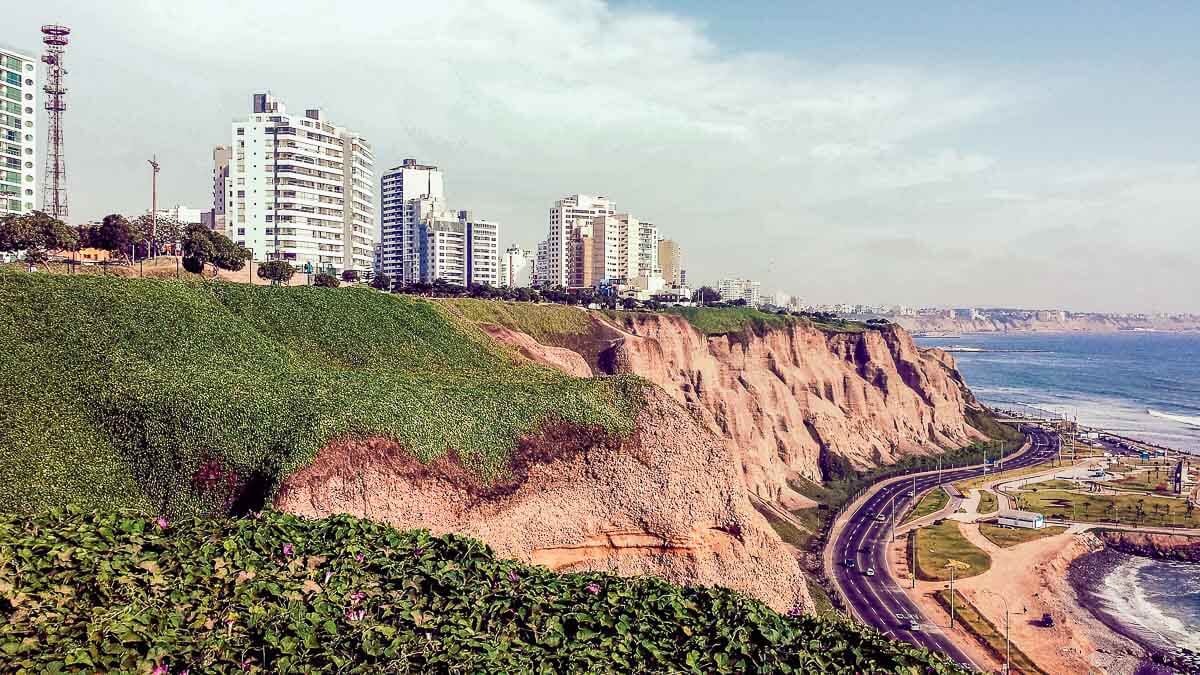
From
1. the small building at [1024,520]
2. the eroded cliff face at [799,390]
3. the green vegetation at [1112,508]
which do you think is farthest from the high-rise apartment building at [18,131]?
the green vegetation at [1112,508]

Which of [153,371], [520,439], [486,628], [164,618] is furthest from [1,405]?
[486,628]

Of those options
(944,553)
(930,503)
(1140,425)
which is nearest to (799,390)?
(930,503)

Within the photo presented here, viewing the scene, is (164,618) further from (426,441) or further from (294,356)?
(294,356)

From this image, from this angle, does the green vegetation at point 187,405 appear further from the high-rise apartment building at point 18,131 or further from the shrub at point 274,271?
the high-rise apartment building at point 18,131

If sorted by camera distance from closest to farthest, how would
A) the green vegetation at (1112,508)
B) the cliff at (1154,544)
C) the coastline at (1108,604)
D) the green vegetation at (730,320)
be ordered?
the coastline at (1108,604)
the cliff at (1154,544)
the green vegetation at (1112,508)
the green vegetation at (730,320)

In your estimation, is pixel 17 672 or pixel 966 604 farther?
pixel 966 604

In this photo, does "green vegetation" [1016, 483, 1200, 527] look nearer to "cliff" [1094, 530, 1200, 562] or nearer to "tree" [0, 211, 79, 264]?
"cliff" [1094, 530, 1200, 562]
